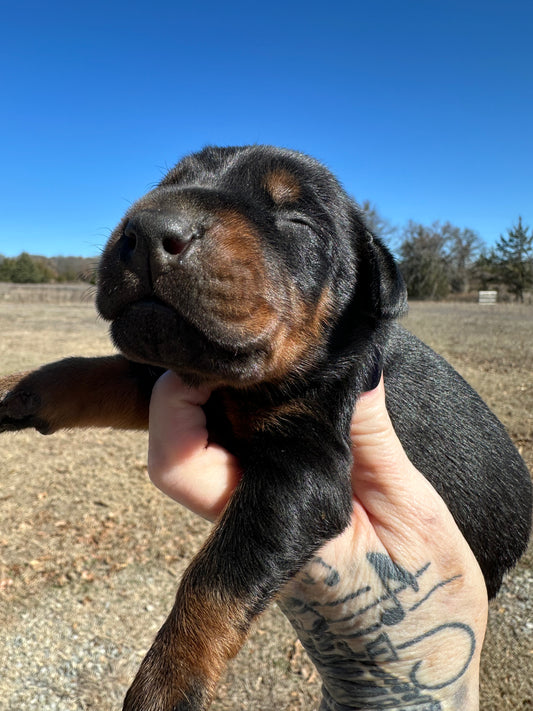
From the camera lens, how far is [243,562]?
202 cm

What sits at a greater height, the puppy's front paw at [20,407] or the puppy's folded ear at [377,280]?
the puppy's folded ear at [377,280]

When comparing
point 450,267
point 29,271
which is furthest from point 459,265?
point 29,271

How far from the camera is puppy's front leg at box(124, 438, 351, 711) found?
1938mm

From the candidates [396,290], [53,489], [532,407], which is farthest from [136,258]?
[532,407]

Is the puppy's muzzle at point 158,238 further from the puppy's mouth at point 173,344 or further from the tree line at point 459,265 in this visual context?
the tree line at point 459,265

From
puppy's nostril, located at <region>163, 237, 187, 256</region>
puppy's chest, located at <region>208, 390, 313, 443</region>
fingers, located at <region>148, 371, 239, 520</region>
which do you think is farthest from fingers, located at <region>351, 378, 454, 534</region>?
puppy's nostril, located at <region>163, 237, 187, 256</region>

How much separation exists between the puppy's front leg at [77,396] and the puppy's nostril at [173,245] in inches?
41.6

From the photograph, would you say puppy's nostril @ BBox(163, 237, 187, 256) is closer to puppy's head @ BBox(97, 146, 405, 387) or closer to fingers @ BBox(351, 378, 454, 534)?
puppy's head @ BBox(97, 146, 405, 387)

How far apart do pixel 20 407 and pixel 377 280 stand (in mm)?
1844

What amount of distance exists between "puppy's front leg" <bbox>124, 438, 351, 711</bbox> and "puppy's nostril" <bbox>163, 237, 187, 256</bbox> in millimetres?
910

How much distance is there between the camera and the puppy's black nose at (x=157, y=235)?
1.76 metres

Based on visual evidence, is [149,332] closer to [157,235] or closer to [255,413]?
[157,235]

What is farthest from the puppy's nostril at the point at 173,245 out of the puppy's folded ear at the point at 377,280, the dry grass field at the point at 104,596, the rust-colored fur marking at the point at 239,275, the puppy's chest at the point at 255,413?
the dry grass field at the point at 104,596

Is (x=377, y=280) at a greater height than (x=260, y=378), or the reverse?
(x=377, y=280)
